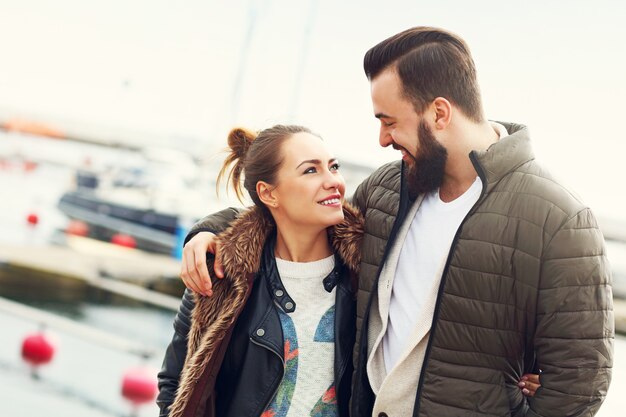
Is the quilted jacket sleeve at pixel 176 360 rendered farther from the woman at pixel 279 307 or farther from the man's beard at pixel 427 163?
the man's beard at pixel 427 163

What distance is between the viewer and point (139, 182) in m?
17.2

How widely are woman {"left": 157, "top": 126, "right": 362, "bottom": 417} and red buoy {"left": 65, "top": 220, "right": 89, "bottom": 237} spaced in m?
11.0

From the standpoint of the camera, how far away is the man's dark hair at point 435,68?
6.93 feet

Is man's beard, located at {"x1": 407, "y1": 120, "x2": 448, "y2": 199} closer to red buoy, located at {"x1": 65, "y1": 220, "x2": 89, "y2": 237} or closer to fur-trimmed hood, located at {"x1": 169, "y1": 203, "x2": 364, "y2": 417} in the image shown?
fur-trimmed hood, located at {"x1": 169, "y1": 203, "x2": 364, "y2": 417}

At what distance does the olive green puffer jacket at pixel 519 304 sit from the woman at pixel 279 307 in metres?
0.37

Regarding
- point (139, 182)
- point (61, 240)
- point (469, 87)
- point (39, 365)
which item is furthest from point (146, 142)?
point (469, 87)

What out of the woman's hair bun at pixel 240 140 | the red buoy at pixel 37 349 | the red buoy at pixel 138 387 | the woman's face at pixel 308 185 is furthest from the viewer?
the red buoy at pixel 37 349

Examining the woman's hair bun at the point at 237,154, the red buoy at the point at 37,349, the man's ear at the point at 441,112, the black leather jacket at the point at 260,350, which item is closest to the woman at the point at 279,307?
the black leather jacket at the point at 260,350

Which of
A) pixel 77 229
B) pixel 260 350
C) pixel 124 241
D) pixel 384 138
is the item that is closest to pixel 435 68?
pixel 384 138

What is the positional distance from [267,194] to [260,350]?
54 centimetres

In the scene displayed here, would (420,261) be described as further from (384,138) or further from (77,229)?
(77,229)

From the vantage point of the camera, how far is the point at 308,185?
2287mm

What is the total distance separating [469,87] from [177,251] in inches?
411

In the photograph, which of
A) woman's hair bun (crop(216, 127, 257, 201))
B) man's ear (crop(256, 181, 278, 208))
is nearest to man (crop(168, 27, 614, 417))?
man's ear (crop(256, 181, 278, 208))
